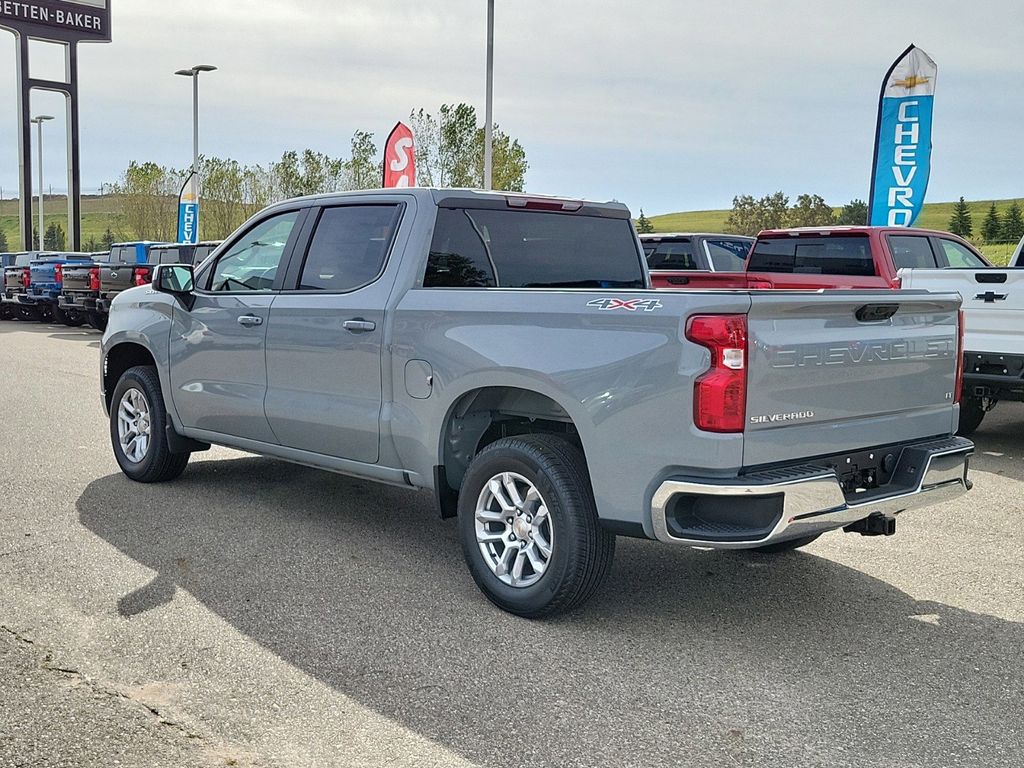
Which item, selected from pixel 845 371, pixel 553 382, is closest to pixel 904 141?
pixel 845 371

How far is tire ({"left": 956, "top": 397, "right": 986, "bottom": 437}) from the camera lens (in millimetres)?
10148

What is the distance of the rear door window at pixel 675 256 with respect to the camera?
1559cm

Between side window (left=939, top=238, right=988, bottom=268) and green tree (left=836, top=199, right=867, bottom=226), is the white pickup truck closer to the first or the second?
side window (left=939, top=238, right=988, bottom=268)

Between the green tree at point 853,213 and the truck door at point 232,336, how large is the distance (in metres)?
81.3

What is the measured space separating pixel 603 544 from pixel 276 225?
3.08 meters

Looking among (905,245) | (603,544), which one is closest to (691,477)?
(603,544)

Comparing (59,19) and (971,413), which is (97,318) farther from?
(59,19)

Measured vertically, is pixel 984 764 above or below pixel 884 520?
below

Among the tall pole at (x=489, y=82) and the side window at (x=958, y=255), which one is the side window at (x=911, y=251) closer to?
the side window at (x=958, y=255)

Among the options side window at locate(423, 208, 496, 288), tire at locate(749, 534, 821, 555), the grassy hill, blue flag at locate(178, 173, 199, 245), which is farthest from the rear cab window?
the grassy hill

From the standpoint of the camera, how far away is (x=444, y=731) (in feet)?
12.5

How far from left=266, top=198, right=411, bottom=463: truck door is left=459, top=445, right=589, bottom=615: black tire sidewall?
0.79m

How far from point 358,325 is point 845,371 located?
2.46 metres

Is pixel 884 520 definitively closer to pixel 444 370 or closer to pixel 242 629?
pixel 444 370
